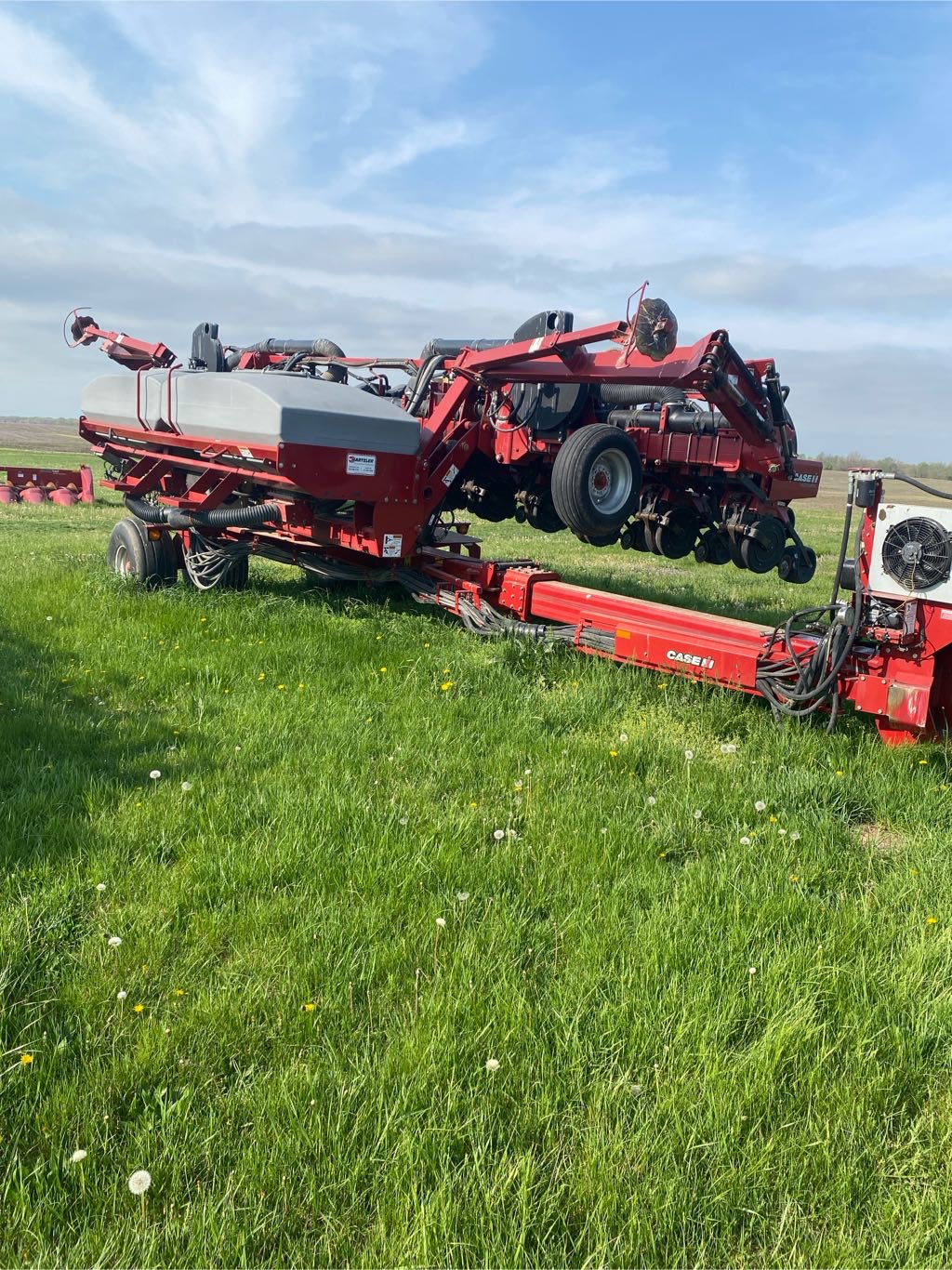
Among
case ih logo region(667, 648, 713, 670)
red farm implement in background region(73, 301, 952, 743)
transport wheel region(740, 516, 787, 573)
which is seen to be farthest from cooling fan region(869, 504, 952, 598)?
transport wheel region(740, 516, 787, 573)

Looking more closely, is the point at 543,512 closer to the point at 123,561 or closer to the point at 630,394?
the point at 630,394

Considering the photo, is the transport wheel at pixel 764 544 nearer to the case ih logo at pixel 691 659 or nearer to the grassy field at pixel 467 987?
the case ih logo at pixel 691 659

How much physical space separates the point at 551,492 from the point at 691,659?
217cm

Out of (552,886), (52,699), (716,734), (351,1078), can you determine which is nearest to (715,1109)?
(351,1078)

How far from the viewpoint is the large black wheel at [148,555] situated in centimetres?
800

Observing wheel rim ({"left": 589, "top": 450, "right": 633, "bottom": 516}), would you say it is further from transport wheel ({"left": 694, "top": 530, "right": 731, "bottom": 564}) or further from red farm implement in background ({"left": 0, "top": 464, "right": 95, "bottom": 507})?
red farm implement in background ({"left": 0, "top": 464, "right": 95, "bottom": 507})

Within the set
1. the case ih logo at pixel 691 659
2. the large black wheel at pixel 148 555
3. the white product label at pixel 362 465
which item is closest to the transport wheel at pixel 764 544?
the case ih logo at pixel 691 659

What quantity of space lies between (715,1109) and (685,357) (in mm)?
4905

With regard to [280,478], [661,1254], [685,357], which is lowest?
[661,1254]

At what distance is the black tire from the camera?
20.9ft

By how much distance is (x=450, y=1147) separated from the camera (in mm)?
2148

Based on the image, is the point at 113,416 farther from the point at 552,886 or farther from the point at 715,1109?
the point at 715,1109

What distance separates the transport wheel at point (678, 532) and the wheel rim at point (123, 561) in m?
4.56

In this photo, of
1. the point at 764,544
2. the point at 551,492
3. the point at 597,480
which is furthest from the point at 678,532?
the point at 597,480
